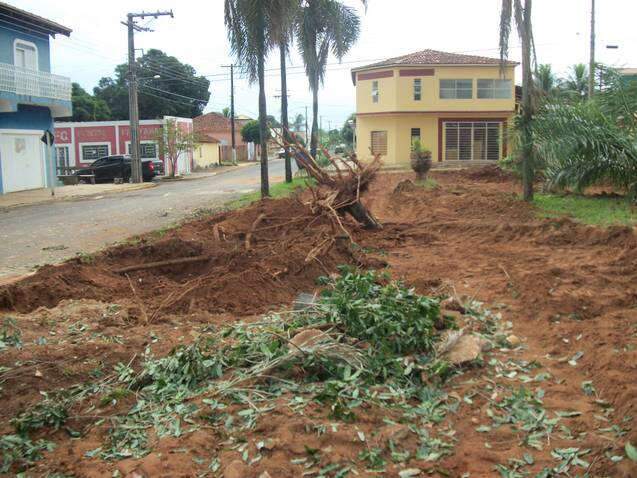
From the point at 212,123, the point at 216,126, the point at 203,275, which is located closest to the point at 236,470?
the point at 203,275

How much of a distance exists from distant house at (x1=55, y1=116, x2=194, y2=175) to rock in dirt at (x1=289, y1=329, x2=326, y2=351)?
42077 millimetres

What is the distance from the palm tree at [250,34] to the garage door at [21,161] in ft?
40.7

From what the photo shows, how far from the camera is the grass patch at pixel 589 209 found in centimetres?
1373

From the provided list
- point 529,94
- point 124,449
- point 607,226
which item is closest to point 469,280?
point 607,226

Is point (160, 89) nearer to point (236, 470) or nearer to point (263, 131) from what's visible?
point (263, 131)

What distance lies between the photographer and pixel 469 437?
4.88m

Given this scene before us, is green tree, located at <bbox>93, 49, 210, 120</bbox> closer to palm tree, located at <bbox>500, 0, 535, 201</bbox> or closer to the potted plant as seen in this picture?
the potted plant

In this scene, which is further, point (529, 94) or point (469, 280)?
point (529, 94)

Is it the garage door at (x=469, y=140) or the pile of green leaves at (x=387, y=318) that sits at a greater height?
the garage door at (x=469, y=140)

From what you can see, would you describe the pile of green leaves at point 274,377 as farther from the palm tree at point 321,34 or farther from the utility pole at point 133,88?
the utility pole at point 133,88

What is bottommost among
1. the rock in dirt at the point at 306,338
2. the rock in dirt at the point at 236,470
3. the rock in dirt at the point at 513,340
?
the rock in dirt at the point at 236,470

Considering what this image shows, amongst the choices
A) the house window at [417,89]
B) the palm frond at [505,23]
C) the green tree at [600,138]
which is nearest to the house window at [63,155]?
the house window at [417,89]

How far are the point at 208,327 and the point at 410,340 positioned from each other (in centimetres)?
215

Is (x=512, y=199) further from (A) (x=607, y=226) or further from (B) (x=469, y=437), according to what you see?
(B) (x=469, y=437)
